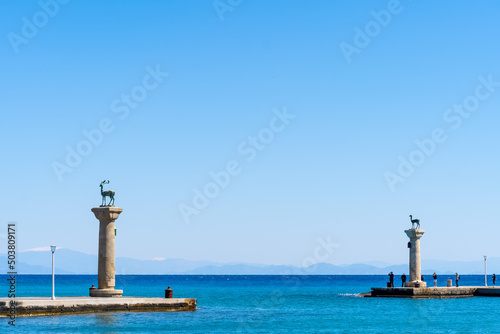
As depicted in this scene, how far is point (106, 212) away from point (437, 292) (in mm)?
36060

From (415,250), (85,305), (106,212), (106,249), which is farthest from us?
(415,250)

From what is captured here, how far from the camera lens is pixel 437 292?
71.9 meters

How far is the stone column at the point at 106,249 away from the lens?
49.2 metres

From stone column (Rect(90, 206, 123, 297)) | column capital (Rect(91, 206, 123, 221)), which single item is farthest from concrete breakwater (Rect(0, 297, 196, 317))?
column capital (Rect(91, 206, 123, 221))

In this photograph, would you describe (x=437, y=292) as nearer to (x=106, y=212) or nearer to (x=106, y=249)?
(x=106, y=249)

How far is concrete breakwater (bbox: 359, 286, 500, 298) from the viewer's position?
232ft

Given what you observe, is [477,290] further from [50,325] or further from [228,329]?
[50,325]

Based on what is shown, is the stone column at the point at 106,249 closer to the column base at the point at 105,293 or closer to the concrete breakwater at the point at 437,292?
the column base at the point at 105,293

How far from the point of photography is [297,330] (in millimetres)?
42531

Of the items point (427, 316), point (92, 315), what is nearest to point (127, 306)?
point (92, 315)

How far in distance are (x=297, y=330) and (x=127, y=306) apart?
10.3 m

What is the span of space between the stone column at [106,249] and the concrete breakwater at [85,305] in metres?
2.76

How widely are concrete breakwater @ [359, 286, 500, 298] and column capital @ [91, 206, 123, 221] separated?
3249cm

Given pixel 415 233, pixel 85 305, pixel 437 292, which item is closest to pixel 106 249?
pixel 85 305
